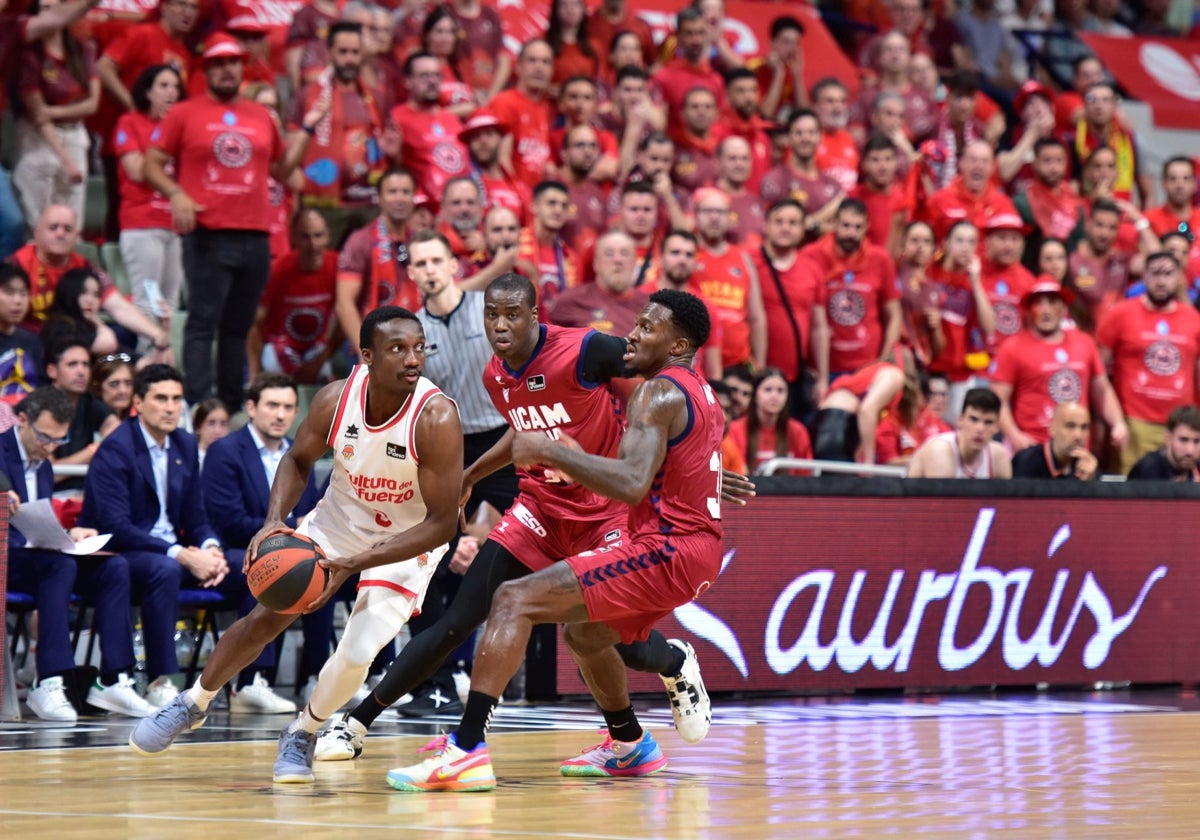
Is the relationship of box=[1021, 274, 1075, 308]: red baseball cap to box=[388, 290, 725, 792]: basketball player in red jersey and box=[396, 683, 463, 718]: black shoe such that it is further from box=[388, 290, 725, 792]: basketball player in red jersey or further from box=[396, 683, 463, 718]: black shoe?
box=[388, 290, 725, 792]: basketball player in red jersey

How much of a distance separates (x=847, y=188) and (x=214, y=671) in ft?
32.6

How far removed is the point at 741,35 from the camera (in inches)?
773

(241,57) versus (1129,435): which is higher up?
(241,57)

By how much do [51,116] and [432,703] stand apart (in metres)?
5.33

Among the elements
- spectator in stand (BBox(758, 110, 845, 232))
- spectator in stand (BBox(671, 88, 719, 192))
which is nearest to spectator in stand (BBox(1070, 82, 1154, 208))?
spectator in stand (BBox(758, 110, 845, 232))

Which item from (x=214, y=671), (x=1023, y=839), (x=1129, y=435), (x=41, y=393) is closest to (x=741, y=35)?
(x=1129, y=435)

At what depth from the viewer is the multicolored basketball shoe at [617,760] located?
801 cm

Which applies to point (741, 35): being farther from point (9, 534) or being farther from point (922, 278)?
point (9, 534)

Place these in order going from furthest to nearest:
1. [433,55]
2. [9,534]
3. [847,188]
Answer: [847,188] → [433,55] → [9,534]

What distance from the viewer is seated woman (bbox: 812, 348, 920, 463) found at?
13.3 m

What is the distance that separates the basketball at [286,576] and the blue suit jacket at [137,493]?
12.1ft

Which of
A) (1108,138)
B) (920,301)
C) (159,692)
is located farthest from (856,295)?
(159,692)

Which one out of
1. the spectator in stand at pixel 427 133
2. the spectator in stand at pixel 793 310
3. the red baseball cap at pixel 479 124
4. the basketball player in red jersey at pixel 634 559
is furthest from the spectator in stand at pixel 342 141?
the basketball player in red jersey at pixel 634 559

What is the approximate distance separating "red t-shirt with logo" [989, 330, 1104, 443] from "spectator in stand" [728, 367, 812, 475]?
7.91 feet
